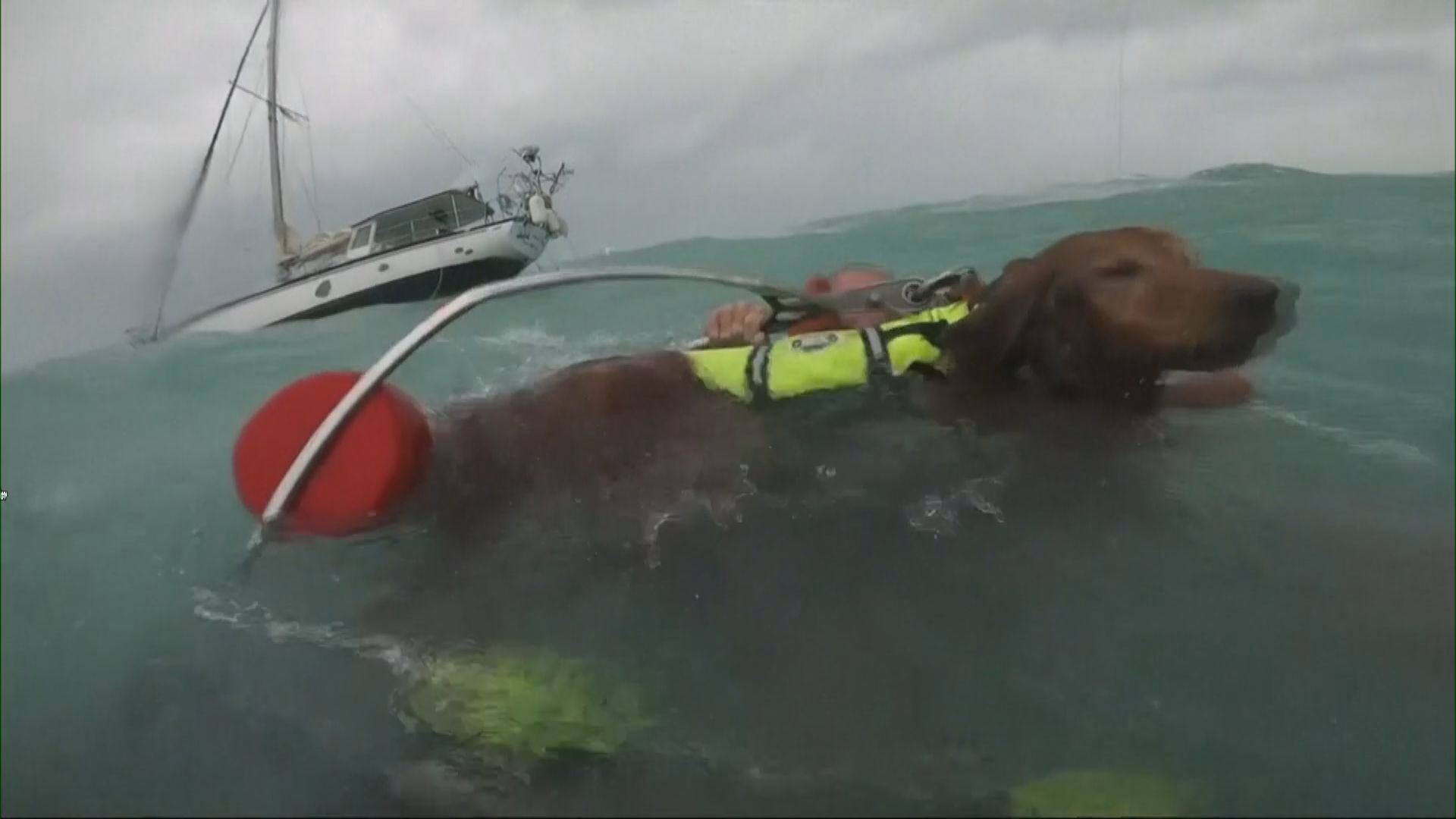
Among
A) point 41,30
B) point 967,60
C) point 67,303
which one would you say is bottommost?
point 67,303

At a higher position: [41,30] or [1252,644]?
[41,30]

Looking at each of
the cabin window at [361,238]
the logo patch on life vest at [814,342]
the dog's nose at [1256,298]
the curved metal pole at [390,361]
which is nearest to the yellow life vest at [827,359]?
the logo patch on life vest at [814,342]

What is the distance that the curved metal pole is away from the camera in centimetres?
88

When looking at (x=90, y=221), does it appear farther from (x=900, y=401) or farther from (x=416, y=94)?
(x=900, y=401)

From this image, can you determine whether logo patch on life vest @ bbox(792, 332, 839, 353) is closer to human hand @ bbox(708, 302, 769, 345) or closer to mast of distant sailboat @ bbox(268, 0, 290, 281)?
human hand @ bbox(708, 302, 769, 345)

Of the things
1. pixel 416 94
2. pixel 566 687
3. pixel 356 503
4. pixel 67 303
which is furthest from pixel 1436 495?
pixel 67 303

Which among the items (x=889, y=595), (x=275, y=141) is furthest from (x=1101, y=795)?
(x=275, y=141)

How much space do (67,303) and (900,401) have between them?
761 millimetres

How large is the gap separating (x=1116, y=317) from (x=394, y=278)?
686mm

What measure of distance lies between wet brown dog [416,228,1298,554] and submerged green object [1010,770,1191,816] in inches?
14.2

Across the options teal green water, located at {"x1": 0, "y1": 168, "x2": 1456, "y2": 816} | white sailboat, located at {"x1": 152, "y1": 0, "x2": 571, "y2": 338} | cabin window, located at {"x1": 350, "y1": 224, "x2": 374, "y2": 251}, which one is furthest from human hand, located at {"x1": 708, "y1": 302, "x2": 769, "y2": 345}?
cabin window, located at {"x1": 350, "y1": 224, "x2": 374, "y2": 251}

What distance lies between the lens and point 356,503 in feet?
2.93

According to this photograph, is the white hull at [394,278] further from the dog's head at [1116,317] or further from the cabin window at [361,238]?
the dog's head at [1116,317]

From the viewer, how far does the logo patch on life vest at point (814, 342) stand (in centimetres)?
97
